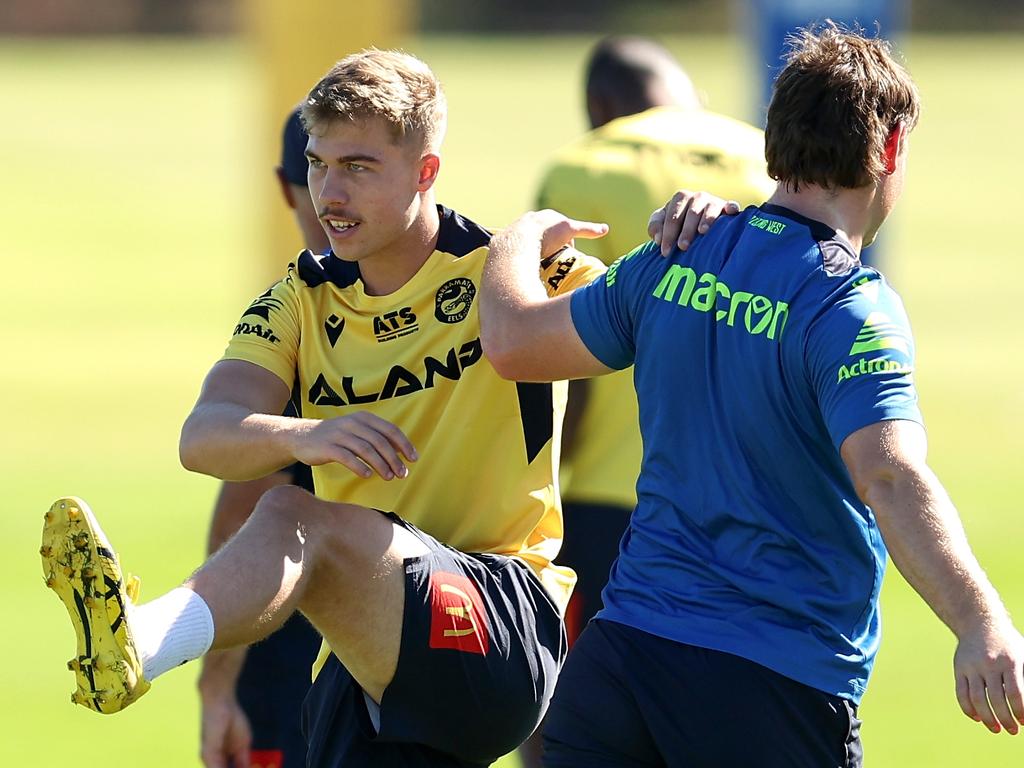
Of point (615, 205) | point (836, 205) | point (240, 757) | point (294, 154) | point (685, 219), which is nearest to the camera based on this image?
point (836, 205)

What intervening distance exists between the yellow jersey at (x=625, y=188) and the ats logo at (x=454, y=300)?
1.12m

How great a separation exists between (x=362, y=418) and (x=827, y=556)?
983 mm

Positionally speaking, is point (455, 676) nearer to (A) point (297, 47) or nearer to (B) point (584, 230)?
(B) point (584, 230)

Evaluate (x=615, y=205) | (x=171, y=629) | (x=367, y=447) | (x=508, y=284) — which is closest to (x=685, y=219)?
(x=508, y=284)

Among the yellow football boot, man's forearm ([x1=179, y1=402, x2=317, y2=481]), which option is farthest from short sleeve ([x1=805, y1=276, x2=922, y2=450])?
the yellow football boot

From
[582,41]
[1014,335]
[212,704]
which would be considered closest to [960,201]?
[1014,335]

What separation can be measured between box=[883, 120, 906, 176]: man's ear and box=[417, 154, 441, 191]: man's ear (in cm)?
116

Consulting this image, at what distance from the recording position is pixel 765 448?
3.31 meters

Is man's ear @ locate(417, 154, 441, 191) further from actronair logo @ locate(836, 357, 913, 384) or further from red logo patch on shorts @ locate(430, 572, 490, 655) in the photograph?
actronair logo @ locate(836, 357, 913, 384)

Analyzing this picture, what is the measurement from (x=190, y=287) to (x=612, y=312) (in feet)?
69.7

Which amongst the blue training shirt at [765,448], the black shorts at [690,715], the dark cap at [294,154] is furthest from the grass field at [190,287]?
the dark cap at [294,154]

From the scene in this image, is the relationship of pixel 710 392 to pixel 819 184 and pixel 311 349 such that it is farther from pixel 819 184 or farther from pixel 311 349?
pixel 311 349

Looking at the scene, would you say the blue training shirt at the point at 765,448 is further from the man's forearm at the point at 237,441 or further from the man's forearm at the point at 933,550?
the man's forearm at the point at 237,441

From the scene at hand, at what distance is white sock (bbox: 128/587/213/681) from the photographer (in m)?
3.44
